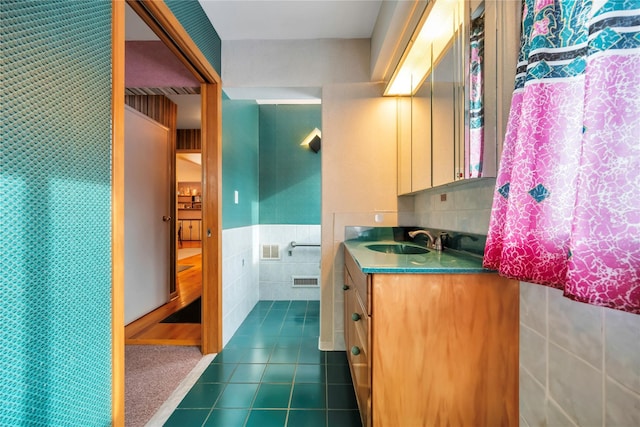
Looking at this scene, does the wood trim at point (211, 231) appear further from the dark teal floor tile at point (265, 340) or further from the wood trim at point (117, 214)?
the wood trim at point (117, 214)

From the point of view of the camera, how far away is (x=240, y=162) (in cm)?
282

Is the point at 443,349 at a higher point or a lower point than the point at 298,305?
higher

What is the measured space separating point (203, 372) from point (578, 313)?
2.08m

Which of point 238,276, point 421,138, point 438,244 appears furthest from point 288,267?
point 421,138

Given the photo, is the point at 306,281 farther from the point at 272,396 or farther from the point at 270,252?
the point at 272,396

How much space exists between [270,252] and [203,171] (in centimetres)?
153

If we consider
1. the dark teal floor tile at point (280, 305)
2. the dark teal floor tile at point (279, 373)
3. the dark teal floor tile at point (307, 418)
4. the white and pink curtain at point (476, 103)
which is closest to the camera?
the white and pink curtain at point (476, 103)

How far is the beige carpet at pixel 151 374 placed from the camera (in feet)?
5.26

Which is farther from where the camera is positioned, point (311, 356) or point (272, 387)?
point (311, 356)

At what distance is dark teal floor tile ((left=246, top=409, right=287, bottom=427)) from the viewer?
148 cm

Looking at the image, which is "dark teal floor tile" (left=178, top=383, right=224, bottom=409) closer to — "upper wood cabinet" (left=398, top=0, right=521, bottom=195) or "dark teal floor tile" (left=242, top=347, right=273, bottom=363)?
"dark teal floor tile" (left=242, top=347, right=273, bottom=363)

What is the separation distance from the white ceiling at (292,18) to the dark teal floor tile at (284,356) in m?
2.51

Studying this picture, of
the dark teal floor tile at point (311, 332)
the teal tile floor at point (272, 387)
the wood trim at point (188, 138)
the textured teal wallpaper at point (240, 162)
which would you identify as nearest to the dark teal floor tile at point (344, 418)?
the teal tile floor at point (272, 387)

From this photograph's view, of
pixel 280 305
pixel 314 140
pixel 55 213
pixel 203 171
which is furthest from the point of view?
pixel 314 140
